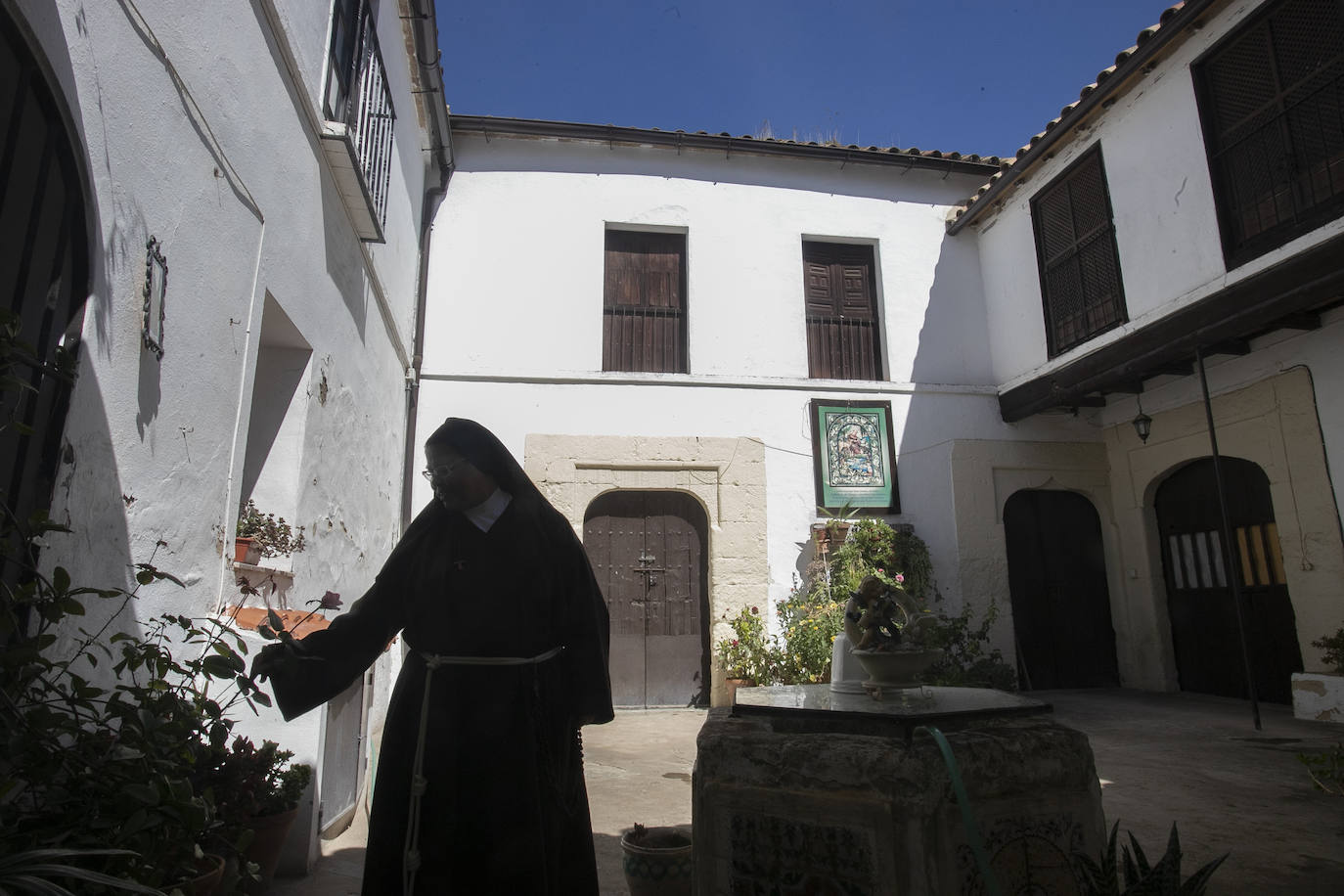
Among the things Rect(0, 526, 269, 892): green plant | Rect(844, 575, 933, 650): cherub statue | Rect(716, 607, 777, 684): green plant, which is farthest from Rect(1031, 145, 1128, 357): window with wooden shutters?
Rect(0, 526, 269, 892): green plant

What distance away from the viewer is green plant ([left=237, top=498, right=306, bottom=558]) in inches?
142

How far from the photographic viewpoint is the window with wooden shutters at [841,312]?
8648mm

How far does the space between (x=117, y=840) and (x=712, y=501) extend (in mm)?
6687

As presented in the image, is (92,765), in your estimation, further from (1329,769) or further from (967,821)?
(1329,769)

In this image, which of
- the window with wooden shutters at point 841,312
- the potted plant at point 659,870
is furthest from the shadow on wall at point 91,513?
the window with wooden shutters at point 841,312

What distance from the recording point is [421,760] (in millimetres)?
2119

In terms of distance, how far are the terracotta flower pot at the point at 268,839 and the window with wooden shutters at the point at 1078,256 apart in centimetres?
733

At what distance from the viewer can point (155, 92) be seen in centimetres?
249

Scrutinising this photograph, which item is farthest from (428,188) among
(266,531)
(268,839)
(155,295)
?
(268,839)

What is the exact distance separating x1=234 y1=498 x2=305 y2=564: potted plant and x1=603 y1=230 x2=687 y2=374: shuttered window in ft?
15.4

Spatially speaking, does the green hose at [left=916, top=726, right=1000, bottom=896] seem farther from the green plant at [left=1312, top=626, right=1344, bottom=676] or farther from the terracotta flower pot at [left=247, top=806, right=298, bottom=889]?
the green plant at [left=1312, top=626, right=1344, bottom=676]

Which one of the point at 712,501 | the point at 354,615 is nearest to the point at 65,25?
the point at 354,615

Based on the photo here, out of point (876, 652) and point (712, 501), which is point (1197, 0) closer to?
point (712, 501)

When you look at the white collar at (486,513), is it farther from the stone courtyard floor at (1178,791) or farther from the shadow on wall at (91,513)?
the stone courtyard floor at (1178,791)
